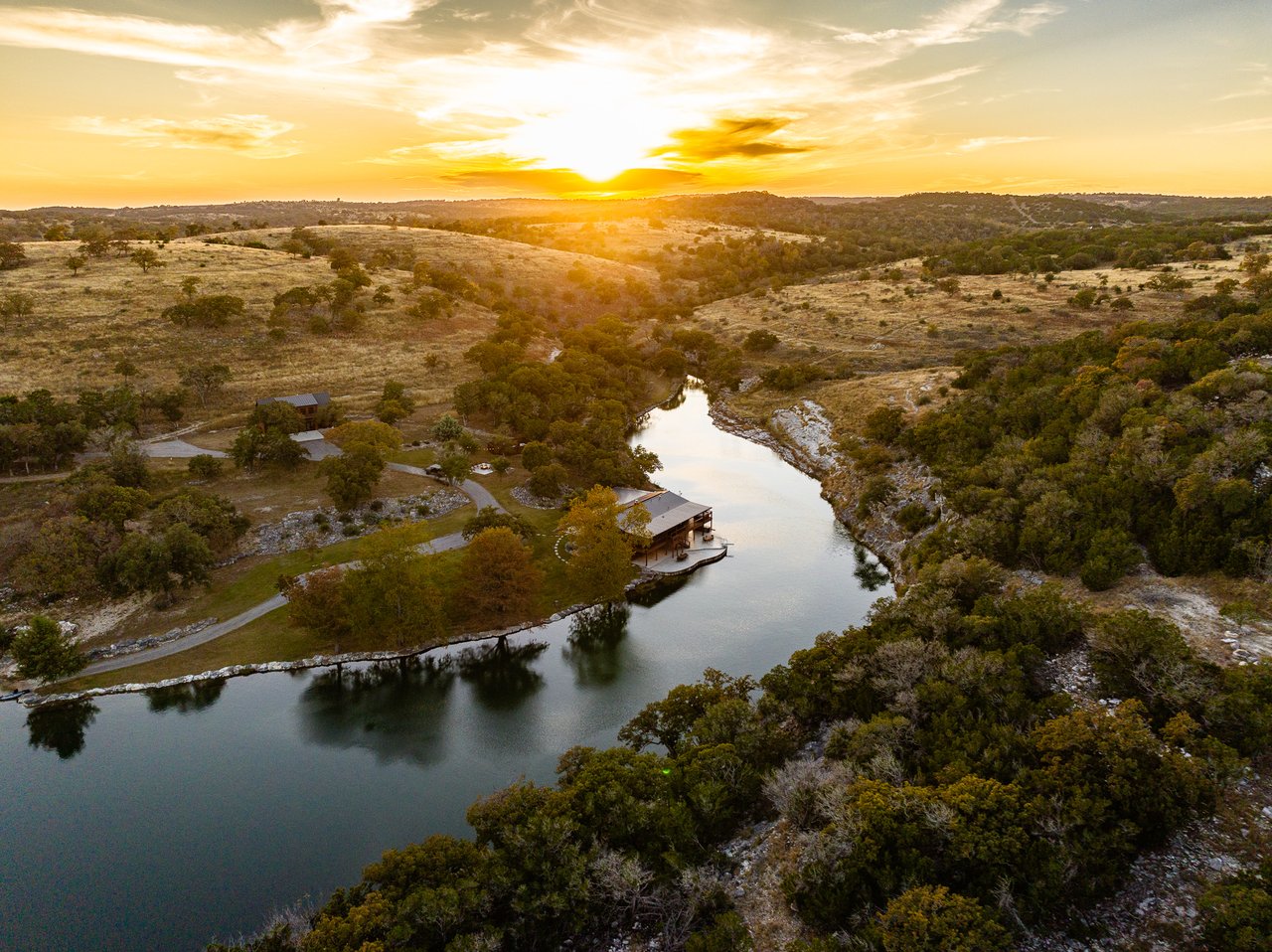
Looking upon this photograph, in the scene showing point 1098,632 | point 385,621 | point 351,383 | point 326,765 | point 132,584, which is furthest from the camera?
point 351,383

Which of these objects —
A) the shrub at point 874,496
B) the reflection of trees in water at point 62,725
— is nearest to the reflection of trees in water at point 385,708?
the reflection of trees in water at point 62,725

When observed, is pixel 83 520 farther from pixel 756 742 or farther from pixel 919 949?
pixel 919 949

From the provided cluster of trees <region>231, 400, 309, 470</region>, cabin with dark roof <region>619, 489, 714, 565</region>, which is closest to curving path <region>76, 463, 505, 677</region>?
cabin with dark roof <region>619, 489, 714, 565</region>

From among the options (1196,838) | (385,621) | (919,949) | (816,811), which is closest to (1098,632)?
(1196,838)

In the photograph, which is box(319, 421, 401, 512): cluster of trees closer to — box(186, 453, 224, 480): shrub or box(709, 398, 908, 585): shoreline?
box(186, 453, 224, 480): shrub

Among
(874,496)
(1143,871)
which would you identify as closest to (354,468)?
(874,496)

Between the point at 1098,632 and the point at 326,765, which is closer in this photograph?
the point at 1098,632
